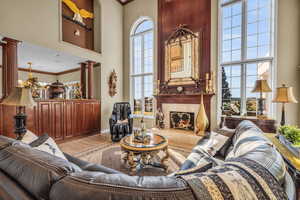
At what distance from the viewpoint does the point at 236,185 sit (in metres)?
0.52

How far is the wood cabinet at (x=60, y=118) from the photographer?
284 centimetres

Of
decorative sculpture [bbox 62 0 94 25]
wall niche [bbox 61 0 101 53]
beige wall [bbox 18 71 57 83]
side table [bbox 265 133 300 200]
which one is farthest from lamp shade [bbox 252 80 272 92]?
beige wall [bbox 18 71 57 83]

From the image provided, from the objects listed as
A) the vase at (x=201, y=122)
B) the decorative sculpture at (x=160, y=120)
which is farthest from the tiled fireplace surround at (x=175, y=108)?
the vase at (x=201, y=122)

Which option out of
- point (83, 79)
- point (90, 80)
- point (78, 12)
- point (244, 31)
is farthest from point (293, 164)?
point (78, 12)

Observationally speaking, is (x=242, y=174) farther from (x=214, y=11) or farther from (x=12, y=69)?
(x=214, y=11)

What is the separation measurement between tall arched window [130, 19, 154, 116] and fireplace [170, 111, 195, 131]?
0.92m

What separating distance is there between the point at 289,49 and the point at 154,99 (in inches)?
140

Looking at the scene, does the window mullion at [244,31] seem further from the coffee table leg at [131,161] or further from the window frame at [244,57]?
the coffee table leg at [131,161]

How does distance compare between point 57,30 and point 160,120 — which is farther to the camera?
point 160,120

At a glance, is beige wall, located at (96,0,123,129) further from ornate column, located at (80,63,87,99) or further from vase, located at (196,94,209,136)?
vase, located at (196,94,209,136)

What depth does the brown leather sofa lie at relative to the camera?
1.56ft

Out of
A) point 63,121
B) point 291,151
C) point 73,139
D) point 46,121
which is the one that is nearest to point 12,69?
point 46,121

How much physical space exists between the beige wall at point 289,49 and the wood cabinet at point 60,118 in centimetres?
503

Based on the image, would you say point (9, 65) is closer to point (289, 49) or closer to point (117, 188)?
point (117, 188)
